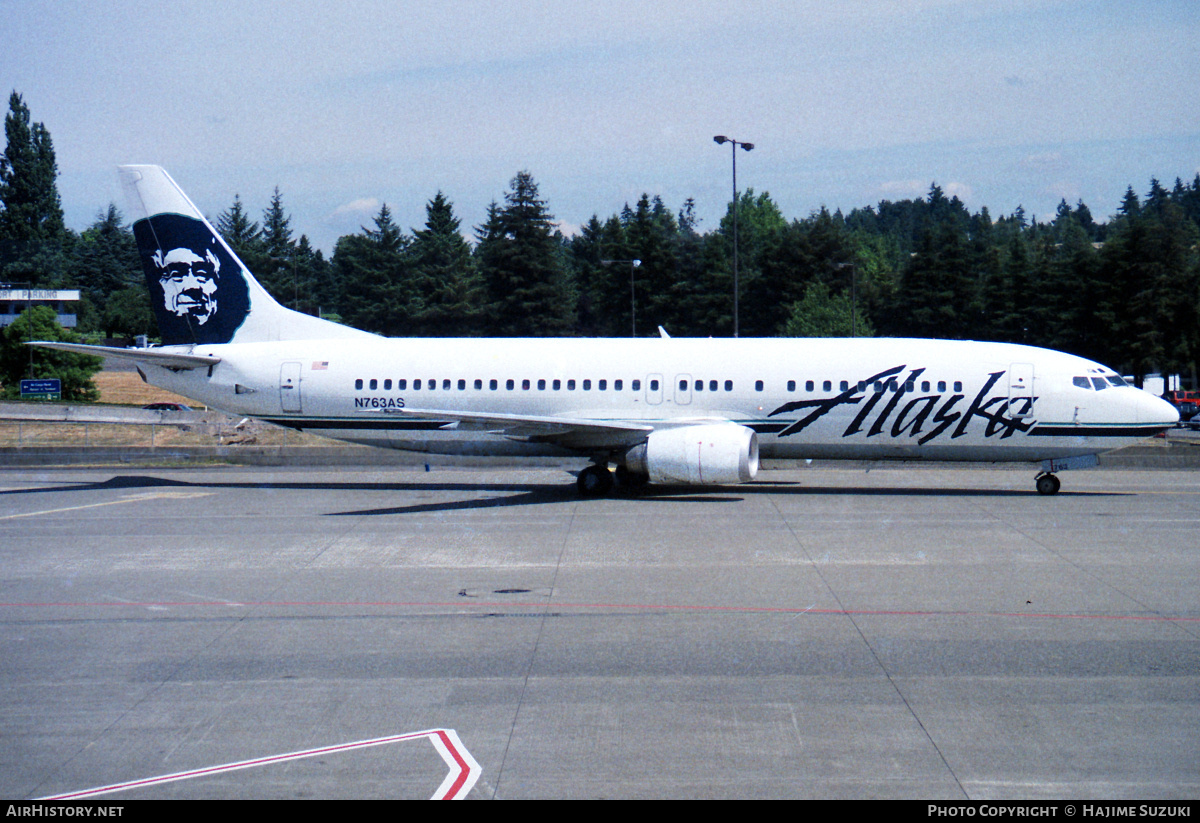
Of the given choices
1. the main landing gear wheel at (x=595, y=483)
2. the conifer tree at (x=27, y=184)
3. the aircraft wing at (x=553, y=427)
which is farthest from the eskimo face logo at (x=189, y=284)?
the conifer tree at (x=27, y=184)

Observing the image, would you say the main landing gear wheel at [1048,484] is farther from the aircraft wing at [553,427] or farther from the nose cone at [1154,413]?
the aircraft wing at [553,427]

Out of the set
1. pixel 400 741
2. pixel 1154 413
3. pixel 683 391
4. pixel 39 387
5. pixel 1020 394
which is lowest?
pixel 400 741

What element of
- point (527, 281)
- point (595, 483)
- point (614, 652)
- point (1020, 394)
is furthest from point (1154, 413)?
point (527, 281)

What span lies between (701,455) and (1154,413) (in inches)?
417

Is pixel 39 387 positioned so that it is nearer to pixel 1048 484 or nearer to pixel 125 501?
pixel 125 501

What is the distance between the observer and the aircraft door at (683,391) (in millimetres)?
26688

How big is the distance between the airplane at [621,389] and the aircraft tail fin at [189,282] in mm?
40

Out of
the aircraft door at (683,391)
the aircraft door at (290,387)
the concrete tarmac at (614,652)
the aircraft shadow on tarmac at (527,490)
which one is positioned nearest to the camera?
the concrete tarmac at (614,652)

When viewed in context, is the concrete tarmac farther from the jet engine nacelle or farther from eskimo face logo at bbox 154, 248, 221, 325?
eskimo face logo at bbox 154, 248, 221, 325

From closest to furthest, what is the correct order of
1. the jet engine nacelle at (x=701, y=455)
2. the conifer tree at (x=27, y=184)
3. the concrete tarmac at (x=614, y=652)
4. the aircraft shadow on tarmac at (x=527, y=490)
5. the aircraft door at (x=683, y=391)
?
the concrete tarmac at (x=614, y=652) → the jet engine nacelle at (x=701, y=455) → the aircraft shadow on tarmac at (x=527, y=490) → the aircraft door at (x=683, y=391) → the conifer tree at (x=27, y=184)

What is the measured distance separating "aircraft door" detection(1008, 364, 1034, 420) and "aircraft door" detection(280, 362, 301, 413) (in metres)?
17.9

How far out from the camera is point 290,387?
2841cm
